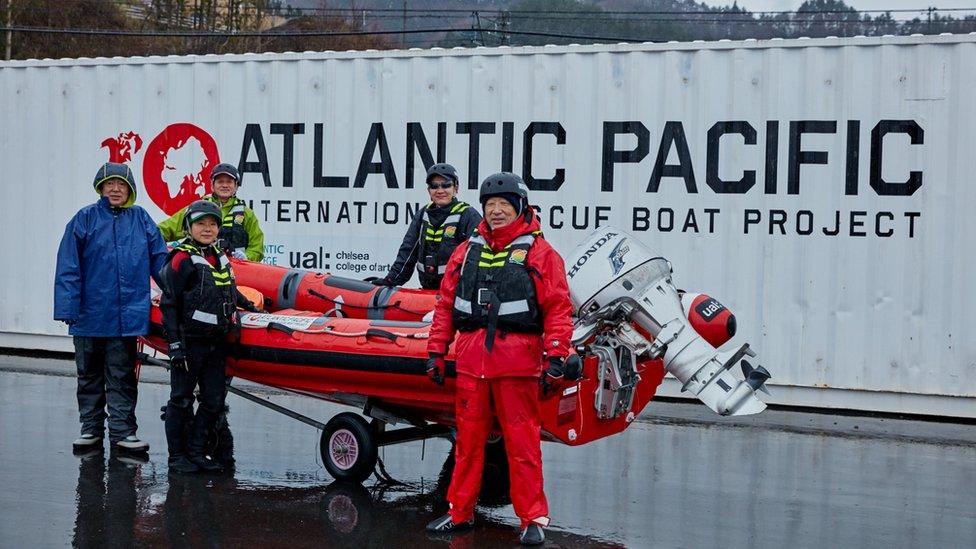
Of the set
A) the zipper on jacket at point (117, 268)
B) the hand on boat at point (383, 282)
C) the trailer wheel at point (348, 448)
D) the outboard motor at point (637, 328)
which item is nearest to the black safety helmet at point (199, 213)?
the zipper on jacket at point (117, 268)

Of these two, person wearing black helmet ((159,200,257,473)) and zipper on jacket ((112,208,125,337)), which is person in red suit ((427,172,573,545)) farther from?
zipper on jacket ((112,208,125,337))

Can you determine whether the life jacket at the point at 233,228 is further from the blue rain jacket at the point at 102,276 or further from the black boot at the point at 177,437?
the black boot at the point at 177,437

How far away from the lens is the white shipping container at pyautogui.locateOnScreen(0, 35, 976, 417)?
10008 mm

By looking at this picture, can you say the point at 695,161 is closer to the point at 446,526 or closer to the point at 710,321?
the point at 710,321

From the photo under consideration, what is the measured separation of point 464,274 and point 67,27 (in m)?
35.6

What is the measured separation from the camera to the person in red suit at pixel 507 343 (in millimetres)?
6148

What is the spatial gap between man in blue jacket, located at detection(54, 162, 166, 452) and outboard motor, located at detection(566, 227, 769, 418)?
9.84ft

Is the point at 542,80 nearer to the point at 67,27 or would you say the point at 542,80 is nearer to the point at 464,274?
the point at 464,274

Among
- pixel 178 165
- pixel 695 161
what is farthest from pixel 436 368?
pixel 178 165

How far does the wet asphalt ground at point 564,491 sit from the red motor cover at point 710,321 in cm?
96

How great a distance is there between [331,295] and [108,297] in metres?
1.51

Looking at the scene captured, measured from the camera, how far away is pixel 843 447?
9.02 m

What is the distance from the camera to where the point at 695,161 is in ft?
34.7

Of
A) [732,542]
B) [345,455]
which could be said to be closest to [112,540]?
[345,455]
